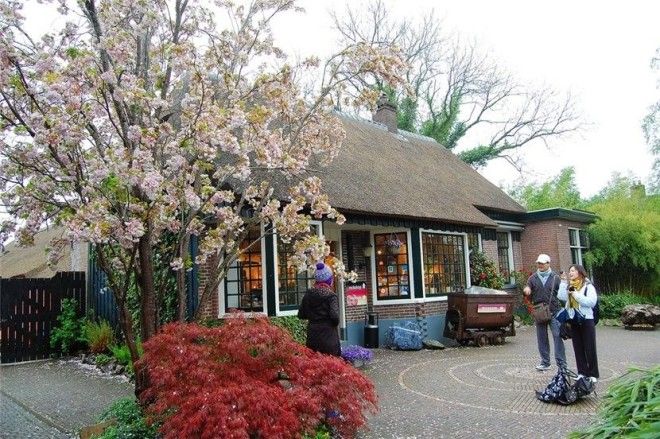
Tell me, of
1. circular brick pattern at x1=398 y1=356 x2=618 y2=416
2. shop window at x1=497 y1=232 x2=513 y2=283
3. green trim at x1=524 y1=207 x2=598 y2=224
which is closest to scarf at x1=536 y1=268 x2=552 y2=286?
circular brick pattern at x1=398 y1=356 x2=618 y2=416

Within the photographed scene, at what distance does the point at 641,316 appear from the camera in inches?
565

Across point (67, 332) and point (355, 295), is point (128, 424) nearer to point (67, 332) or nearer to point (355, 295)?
point (355, 295)

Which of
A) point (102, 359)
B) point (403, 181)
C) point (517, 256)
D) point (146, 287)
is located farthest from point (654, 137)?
point (146, 287)

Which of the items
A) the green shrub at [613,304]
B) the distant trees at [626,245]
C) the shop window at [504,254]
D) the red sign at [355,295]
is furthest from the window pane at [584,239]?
the red sign at [355,295]

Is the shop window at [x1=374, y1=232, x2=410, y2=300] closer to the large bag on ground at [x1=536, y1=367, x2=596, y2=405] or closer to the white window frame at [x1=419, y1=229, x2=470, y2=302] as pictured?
the white window frame at [x1=419, y1=229, x2=470, y2=302]

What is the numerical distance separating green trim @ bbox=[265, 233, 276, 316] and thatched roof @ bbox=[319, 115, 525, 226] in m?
1.47

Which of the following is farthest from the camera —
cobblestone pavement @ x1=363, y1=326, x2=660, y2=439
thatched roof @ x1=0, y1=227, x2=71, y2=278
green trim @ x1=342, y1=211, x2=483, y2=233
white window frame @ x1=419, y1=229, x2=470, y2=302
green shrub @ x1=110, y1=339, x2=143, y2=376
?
thatched roof @ x1=0, y1=227, x2=71, y2=278

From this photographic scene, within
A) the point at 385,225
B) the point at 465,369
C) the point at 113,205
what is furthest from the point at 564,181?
the point at 113,205

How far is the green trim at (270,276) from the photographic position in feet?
31.9

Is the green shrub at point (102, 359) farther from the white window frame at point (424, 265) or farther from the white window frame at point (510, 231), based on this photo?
the white window frame at point (510, 231)

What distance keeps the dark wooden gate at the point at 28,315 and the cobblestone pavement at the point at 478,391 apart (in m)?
6.99

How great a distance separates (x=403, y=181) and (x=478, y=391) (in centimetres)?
777

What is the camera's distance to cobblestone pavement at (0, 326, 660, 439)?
5.71 metres

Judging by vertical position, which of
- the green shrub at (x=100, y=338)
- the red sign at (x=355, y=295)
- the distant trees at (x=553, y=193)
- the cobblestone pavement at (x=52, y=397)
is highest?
the distant trees at (x=553, y=193)
